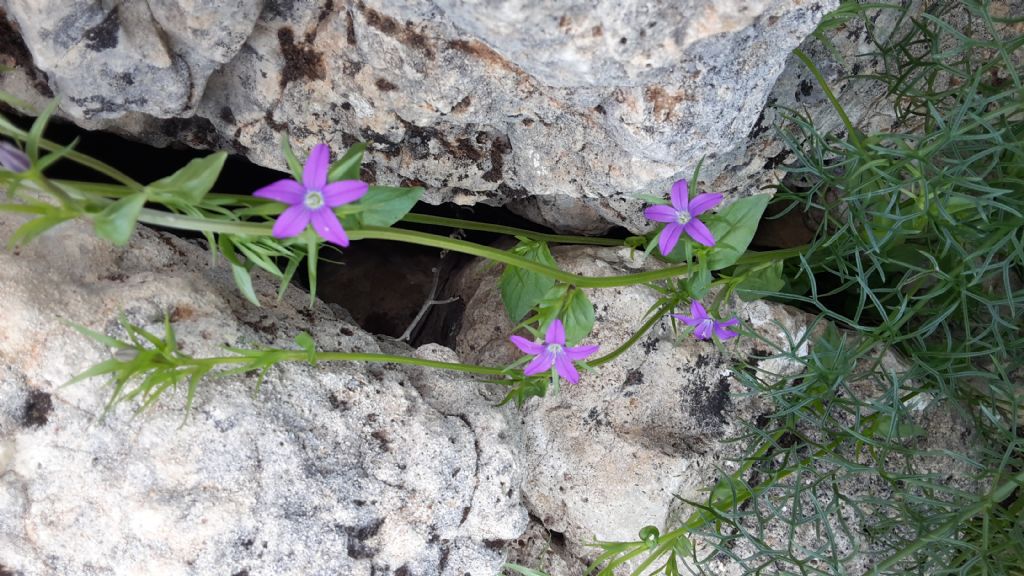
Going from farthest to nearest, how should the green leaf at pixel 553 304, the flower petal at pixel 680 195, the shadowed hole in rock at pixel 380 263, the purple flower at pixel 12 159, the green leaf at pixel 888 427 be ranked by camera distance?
the shadowed hole in rock at pixel 380 263
the green leaf at pixel 888 427
the green leaf at pixel 553 304
the flower petal at pixel 680 195
the purple flower at pixel 12 159

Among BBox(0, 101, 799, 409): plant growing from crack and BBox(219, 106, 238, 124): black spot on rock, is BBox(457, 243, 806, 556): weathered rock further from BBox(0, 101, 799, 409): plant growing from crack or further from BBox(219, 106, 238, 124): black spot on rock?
BBox(219, 106, 238, 124): black spot on rock

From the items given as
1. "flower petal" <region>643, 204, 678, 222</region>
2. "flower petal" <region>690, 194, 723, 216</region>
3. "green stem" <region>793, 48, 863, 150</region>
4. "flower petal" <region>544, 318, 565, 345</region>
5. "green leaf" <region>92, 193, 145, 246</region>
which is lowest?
"green leaf" <region>92, 193, 145, 246</region>

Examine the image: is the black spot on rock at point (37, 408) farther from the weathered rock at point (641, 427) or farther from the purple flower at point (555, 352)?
the weathered rock at point (641, 427)

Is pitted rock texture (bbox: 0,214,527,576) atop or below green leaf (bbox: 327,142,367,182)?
below

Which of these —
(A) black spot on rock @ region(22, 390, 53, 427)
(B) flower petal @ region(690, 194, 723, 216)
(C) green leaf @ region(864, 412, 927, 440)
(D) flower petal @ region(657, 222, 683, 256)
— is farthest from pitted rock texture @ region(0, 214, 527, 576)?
(C) green leaf @ region(864, 412, 927, 440)

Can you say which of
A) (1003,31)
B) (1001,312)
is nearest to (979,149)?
(1003,31)

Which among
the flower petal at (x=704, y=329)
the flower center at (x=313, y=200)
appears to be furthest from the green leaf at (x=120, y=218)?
the flower petal at (x=704, y=329)

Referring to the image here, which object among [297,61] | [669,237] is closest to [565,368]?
[669,237]

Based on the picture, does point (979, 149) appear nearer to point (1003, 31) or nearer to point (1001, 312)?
point (1003, 31)
